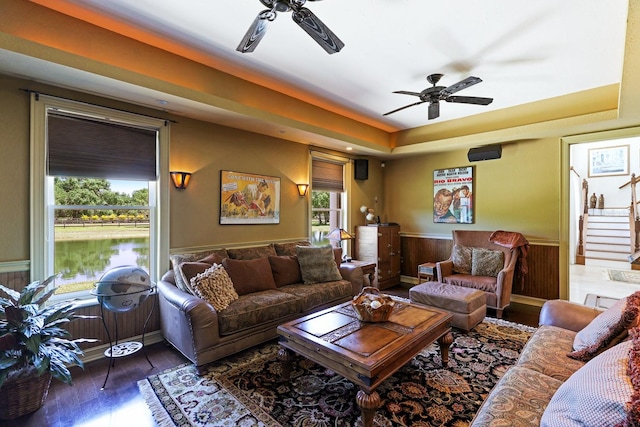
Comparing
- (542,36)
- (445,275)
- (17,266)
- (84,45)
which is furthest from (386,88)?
(17,266)

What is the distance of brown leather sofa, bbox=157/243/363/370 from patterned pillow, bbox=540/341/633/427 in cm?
236

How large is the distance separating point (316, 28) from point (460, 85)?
1740 millimetres

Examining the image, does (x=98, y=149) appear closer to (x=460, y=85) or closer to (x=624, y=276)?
(x=460, y=85)

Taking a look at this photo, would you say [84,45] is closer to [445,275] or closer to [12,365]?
[12,365]

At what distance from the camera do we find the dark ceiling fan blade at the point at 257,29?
1.89m

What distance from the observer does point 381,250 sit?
5363 mm

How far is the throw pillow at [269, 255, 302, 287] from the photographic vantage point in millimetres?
3751

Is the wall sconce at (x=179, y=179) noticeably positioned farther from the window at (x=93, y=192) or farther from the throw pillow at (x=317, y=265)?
the throw pillow at (x=317, y=265)

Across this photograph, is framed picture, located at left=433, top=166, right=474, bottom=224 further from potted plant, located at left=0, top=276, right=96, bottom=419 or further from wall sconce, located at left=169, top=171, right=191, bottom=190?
potted plant, located at left=0, top=276, right=96, bottom=419

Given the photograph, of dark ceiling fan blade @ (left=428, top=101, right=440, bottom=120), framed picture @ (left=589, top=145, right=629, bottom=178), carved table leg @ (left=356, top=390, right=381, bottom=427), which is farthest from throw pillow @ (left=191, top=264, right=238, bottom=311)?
framed picture @ (left=589, top=145, right=629, bottom=178)

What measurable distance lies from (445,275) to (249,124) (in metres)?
3.64

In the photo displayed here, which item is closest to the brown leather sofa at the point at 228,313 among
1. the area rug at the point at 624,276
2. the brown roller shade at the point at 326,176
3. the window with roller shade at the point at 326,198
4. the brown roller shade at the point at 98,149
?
the brown roller shade at the point at 98,149

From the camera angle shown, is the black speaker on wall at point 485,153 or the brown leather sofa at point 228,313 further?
the black speaker on wall at point 485,153

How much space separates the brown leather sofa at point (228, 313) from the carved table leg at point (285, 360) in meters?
0.63
